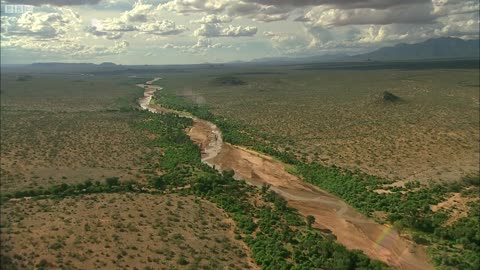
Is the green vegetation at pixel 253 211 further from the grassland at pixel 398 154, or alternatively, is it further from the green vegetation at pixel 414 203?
the grassland at pixel 398 154

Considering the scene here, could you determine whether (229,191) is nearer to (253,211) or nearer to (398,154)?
(253,211)

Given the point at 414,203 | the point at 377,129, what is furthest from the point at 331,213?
the point at 377,129

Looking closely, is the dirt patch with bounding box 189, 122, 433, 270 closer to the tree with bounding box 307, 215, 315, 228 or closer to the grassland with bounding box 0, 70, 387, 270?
the tree with bounding box 307, 215, 315, 228

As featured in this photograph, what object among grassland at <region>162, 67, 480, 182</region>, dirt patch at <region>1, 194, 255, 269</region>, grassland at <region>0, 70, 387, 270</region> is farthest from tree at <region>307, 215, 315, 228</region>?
grassland at <region>162, 67, 480, 182</region>

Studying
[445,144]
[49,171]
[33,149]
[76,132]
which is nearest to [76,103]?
[76,132]

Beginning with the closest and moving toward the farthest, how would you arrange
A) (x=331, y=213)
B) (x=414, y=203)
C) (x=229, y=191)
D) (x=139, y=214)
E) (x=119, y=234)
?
(x=119, y=234), (x=139, y=214), (x=331, y=213), (x=414, y=203), (x=229, y=191)

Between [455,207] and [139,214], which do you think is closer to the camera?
[139,214]

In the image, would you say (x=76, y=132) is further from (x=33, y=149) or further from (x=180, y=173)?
(x=180, y=173)
